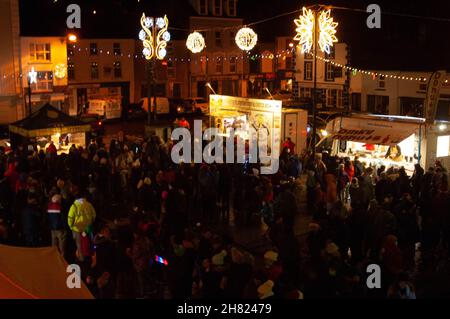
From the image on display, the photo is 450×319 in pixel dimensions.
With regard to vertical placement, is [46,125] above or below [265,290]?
above

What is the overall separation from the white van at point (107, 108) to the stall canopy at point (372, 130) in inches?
845

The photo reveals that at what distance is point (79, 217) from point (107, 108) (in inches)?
1181

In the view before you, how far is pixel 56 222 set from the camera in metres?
11.9

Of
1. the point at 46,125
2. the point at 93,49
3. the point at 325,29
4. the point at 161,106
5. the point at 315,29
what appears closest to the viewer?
the point at 315,29

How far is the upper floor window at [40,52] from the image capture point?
35281mm

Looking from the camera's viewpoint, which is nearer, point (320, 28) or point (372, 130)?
point (320, 28)

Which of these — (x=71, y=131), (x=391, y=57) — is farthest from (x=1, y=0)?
(x=391, y=57)

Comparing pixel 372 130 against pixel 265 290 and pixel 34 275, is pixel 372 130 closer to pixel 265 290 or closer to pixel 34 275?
pixel 265 290

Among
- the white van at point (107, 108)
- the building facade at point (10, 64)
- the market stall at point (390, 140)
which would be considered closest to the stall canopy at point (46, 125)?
the market stall at point (390, 140)

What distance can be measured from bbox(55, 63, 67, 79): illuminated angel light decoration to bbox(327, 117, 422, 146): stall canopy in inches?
857

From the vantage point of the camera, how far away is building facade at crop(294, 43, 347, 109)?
36000mm

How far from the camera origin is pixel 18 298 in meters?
6.36

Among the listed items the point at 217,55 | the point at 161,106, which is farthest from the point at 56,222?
the point at 217,55
